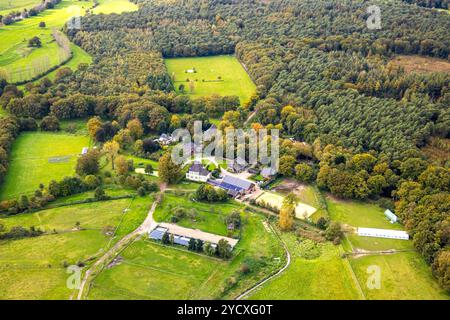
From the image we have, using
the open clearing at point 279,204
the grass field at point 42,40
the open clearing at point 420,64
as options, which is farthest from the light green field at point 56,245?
the open clearing at point 420,64

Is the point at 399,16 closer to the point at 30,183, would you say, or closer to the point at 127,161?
the point at 127,161

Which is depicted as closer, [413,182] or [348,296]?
[348,296]

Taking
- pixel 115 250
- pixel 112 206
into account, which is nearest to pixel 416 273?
pixel 115 250

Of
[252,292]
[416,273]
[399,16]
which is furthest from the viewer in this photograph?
[399,16]

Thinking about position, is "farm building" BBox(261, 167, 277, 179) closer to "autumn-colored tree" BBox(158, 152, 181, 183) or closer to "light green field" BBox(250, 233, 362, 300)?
"autumn-colored tree" BBox(158, 152, 181, 183)

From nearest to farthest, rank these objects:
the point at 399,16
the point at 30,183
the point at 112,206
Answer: the point at 112,206 → the point at 30,183 → the point at 399,16
